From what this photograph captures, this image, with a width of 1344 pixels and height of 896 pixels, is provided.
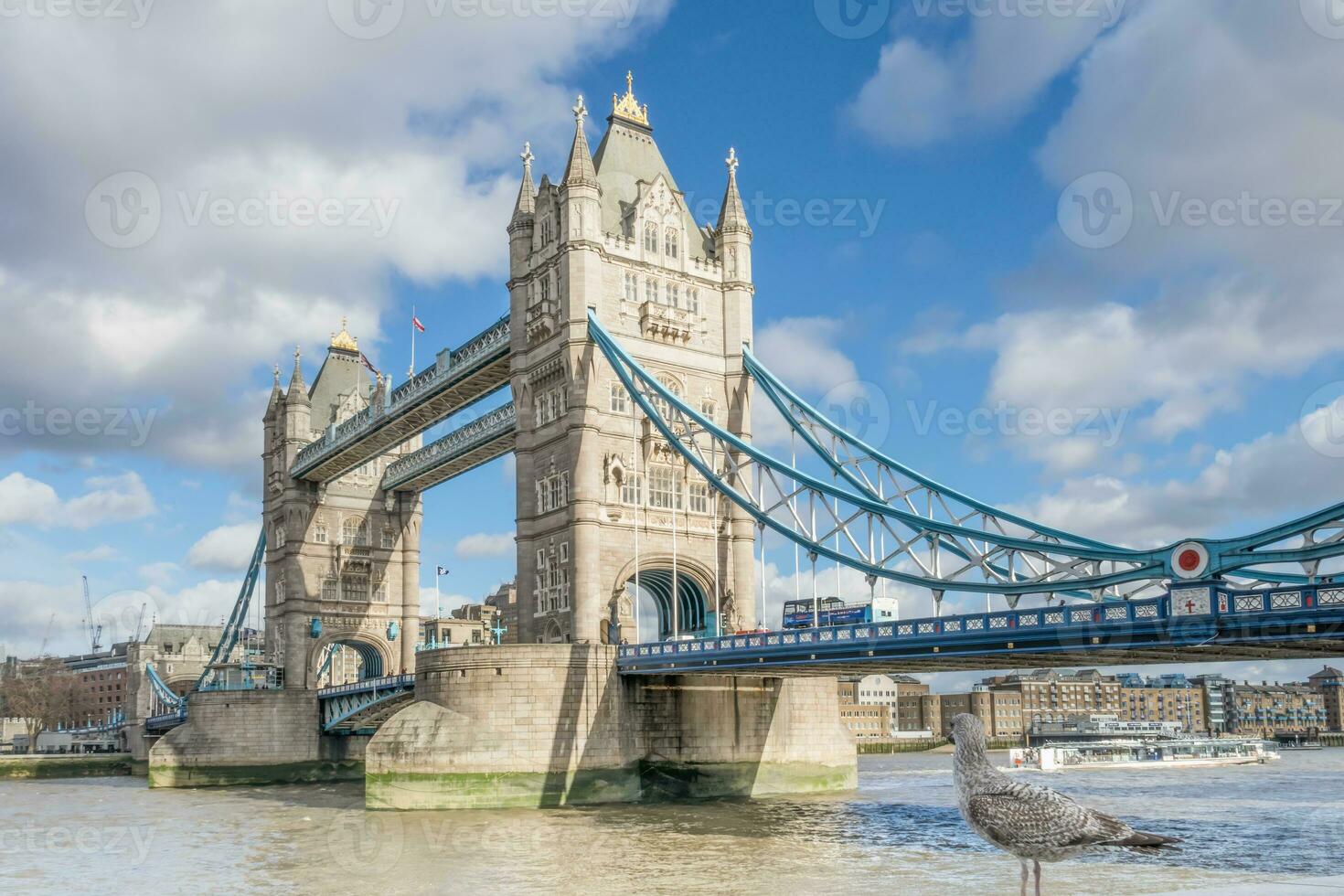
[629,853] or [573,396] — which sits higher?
[573,396]

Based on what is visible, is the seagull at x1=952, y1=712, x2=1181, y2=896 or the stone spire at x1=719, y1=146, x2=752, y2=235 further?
the stone spire at x1=719, y1=146, x2=752, y2=235

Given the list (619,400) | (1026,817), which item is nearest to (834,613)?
(619,400)

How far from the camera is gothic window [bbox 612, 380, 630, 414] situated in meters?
48.2

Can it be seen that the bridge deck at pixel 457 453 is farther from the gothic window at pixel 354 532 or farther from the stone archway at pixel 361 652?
the stone archway at pixel 361 652

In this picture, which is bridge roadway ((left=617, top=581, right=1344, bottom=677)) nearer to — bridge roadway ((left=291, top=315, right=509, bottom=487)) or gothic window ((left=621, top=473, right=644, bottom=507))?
gothic window ((left=621, top=473, right=644, bottom=507))

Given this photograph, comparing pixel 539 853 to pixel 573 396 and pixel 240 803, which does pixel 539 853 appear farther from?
pixel 240 803

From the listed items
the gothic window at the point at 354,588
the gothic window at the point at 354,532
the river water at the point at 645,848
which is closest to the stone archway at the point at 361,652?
the gothic window at the point at 354,588

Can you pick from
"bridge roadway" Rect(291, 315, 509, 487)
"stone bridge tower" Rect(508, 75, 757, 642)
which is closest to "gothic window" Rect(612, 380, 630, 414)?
"stone bridge tower" Rect(508, 75, 757, 642)

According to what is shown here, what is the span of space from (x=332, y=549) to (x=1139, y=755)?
4870cm

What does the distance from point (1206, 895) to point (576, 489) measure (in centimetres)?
3605

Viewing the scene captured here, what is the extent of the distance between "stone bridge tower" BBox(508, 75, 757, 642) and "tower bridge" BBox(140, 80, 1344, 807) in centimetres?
10

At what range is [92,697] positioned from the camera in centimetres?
15138

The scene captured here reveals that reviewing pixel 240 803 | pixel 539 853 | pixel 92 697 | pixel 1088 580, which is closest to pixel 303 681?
pixel 240 803

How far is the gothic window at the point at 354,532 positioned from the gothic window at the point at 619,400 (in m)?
32.6
